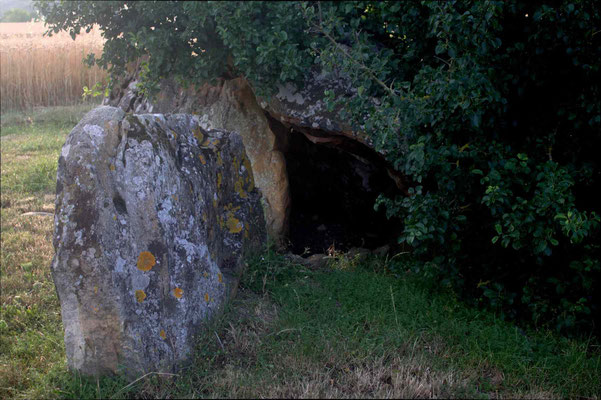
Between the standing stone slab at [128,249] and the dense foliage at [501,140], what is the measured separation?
1.41m

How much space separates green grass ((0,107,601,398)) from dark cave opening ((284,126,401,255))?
1047mm

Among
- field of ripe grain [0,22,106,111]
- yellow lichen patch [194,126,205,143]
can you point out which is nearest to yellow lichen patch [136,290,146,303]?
yellow lichen patch [194,126,205,143]

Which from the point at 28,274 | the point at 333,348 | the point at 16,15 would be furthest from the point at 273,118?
the point at 16,15

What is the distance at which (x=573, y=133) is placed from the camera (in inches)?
148

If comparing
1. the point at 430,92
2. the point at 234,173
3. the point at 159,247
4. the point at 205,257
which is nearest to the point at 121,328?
the point at 159,247

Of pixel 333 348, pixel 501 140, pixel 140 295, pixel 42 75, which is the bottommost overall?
pixel 333 348

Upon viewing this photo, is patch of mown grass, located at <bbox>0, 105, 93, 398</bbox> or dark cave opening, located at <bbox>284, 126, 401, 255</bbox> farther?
dark cave opening, located at <bbox>284, 126, 401, 255</bbox>

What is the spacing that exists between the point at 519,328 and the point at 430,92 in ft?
5.82

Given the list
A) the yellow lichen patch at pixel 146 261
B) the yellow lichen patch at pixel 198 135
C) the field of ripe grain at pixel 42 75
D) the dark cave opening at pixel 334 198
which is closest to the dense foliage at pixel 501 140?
the yellow lichen patch at pixel 198 135

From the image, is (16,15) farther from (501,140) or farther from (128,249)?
(501,140)

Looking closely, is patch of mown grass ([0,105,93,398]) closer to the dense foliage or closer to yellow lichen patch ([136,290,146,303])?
yellow lichen patch ([136,290,146,303])

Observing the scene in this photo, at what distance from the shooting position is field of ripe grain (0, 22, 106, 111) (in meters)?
12.4

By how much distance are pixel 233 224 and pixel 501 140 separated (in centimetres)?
215

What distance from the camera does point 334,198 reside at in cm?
637
